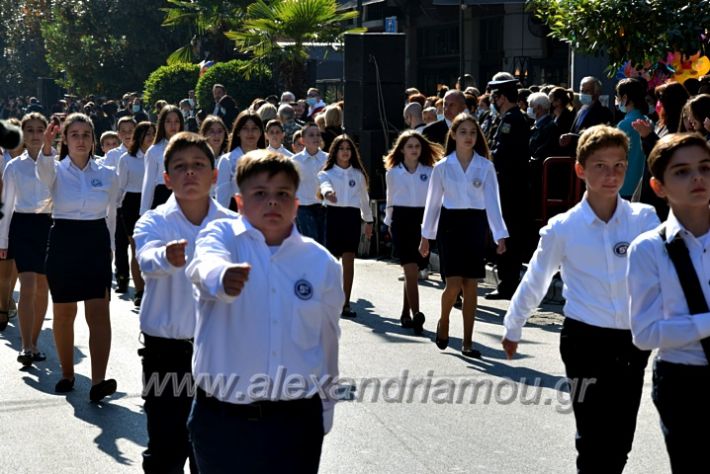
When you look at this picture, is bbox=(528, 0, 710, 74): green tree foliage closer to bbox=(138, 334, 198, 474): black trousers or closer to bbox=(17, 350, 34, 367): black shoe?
bbox=(17, 350, 34, 367): black shoe

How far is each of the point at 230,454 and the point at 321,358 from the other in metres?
0.47

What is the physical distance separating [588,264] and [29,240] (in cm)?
604

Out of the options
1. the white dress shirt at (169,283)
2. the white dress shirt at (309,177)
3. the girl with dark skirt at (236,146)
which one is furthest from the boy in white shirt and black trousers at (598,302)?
the white dress shirt at (309,177)

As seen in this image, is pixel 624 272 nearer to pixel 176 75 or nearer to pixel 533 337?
pixel 533 337

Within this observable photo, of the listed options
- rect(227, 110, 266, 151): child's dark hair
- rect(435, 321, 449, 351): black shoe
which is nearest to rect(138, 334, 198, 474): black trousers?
rect(435, 321, 449, 351): black shoe

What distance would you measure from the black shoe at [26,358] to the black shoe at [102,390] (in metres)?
1.45

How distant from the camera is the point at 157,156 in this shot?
472 inches

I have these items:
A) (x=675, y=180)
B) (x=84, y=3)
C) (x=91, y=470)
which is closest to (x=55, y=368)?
(x=91, y=470)

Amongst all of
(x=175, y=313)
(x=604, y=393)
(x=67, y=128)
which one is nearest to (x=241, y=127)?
(x=67, y=128)

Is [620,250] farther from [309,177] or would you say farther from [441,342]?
[309,177]

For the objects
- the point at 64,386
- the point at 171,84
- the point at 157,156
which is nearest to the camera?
the point at 64,386

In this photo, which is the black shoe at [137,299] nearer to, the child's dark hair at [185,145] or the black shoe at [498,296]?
the black shoe at [498,296]

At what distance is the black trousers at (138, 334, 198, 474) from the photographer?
5809 mm

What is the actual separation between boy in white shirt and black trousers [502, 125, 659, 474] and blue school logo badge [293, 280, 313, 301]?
5.52ft
